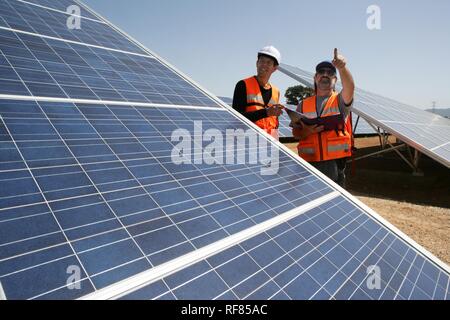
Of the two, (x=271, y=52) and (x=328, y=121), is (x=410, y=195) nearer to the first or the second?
(x=328, y=121)

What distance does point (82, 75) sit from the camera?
13.1 ft

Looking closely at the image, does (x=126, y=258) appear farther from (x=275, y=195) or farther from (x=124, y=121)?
(x=124, y=121)

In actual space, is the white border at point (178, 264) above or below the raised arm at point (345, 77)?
below

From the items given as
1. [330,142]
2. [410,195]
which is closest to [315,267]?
[330,142]

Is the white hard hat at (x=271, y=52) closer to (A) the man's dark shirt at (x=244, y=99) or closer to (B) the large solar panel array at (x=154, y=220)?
(A) the man's dark shirt at (x=244, y=99)

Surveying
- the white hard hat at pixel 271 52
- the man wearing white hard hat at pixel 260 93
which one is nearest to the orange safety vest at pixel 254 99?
the man wearing white hard hat at pixel 260 93

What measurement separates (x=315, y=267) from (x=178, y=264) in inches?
40.7

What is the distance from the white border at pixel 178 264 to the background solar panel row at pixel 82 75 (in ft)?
7.63

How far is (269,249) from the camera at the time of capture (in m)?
2.29

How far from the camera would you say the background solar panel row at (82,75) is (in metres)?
3.34
